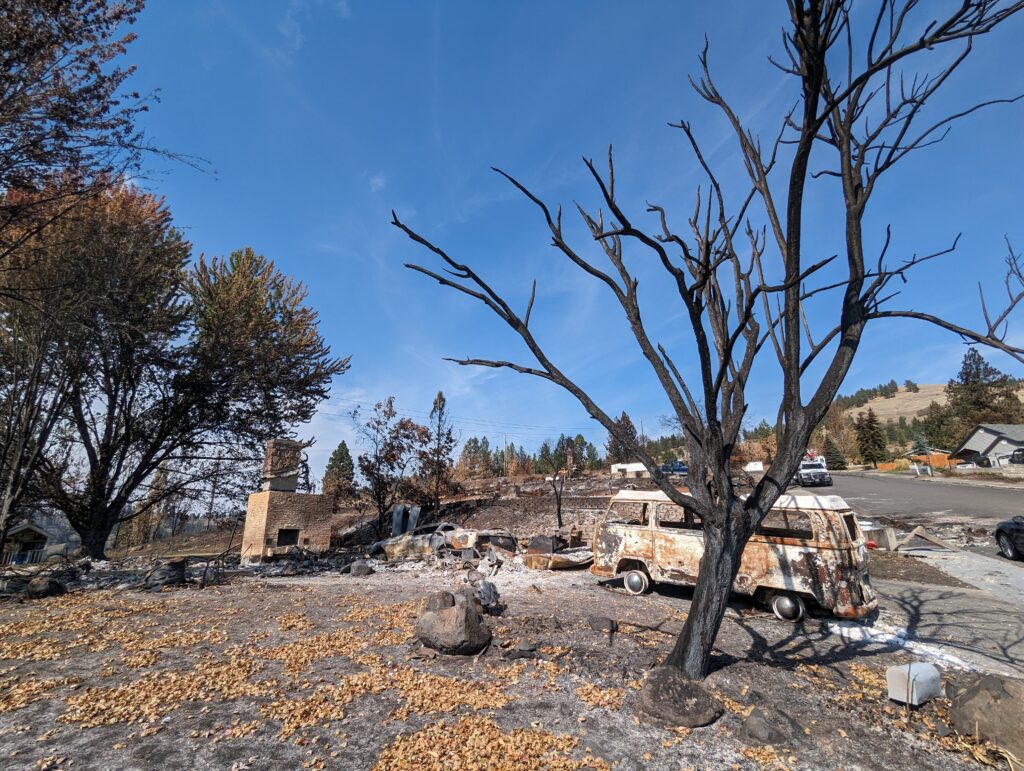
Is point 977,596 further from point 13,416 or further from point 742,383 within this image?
point 13,416

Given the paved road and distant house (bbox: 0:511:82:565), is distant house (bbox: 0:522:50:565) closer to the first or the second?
distant house (bbox: 0:511:82:565)

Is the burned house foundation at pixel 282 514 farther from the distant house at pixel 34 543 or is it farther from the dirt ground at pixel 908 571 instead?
the dirt ground at pixel 908 571

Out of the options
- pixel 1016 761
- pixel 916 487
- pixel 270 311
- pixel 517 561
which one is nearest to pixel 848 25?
pixel 1016 761

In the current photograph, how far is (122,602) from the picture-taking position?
27.9 feet

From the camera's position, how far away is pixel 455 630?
570 cm

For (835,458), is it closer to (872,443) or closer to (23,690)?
(872,443)

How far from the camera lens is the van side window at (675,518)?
9.48 m

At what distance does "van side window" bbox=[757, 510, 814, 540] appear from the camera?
7992 millimetres

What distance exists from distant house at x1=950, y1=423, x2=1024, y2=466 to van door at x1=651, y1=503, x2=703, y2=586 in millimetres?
52163

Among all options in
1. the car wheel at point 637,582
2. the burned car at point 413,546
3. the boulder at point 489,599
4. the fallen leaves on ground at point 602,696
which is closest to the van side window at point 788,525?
the car wheel at point 637,582

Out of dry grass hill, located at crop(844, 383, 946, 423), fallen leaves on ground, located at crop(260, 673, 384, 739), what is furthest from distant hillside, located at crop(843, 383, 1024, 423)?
fallen leaves on ground, located at crop(260, 673, 384, 739)

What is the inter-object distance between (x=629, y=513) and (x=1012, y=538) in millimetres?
11744

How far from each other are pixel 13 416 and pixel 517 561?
12.4m

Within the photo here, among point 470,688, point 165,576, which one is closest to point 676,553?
point 470,688
